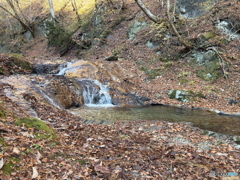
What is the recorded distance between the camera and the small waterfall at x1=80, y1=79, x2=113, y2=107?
1108cm

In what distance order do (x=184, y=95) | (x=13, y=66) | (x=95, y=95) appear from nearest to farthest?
1. (x=184, y=95)
2. (x=95, y=95)
3. (x=13, y=66)

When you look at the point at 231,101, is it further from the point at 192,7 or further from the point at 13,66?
the point at 13,66

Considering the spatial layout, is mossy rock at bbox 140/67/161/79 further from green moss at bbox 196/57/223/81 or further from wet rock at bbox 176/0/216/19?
wet rock at bbox 176/0/216/19

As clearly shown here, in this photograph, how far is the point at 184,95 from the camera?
11047mm

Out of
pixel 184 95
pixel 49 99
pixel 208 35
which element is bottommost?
pixel 184 95

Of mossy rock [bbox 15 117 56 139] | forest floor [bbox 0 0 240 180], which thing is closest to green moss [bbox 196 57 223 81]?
forest floor [bbox 0 0 240 180]

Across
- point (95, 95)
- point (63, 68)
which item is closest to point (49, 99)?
point (95, 95)

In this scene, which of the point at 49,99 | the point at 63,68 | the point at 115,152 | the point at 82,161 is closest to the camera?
the point at 82,161

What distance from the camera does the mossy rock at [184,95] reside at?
10844 millimetres

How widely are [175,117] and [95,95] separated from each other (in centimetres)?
518

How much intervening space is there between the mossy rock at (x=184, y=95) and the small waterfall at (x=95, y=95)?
3.95 m

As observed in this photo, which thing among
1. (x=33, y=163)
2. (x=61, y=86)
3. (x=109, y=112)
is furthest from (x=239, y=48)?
(x=33, y=163)

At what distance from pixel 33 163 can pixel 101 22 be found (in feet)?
70.5

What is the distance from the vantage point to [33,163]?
2643mm
